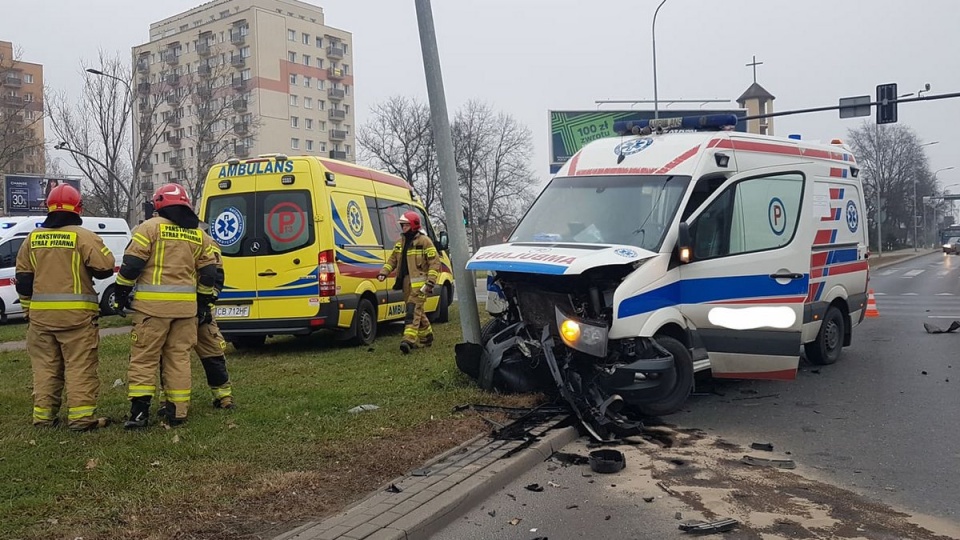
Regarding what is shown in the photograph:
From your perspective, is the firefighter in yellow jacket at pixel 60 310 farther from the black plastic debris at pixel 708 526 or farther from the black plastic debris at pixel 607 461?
the black plastic debris at pixel 708 526

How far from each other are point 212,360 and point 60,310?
1.25 meters

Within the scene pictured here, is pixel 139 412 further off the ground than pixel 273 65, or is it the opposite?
pixel 273 65

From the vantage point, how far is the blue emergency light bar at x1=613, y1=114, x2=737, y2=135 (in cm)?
796

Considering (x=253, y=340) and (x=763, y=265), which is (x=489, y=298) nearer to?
(x=763, y=265)

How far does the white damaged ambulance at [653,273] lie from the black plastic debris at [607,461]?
1.93 ft

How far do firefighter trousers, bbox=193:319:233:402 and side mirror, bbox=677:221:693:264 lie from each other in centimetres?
405

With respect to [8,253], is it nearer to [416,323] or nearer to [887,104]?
[416,323]

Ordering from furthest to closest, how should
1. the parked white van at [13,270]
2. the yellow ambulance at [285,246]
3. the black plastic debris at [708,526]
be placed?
the parked white van at [13,270]
the yellow ambulance at [285,246]
the black plastic debris at [708,526]

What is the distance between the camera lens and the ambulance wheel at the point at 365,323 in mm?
10594

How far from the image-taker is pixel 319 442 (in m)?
5.57

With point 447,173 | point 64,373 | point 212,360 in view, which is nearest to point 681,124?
point 447,173

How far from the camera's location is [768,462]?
5.51 meters

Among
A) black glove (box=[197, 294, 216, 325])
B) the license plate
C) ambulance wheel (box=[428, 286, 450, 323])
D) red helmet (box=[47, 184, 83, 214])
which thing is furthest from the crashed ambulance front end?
ambulance wheel (box=[428, 286, 450, 323])

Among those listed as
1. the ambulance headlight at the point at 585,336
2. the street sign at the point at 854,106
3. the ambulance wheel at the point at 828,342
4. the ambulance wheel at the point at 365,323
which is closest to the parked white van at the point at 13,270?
the ambulance wheel at the point at 365,323
